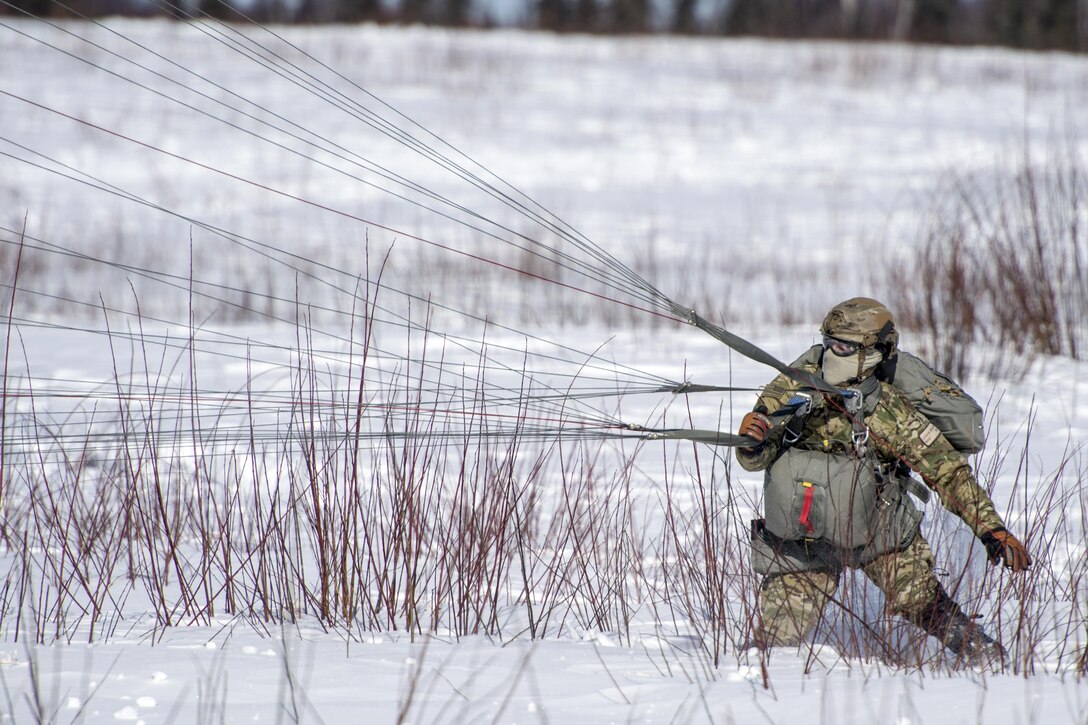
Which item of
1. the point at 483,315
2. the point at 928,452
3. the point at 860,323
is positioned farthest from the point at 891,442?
the point at 483,315

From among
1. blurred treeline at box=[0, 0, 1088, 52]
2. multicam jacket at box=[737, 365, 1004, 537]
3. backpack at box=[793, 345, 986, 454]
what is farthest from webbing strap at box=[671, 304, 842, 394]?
blurred treeline at box=[0, 0, 1088, 52]

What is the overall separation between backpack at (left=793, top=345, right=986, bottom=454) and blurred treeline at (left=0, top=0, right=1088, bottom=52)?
23.2m

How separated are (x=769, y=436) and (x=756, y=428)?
0.17m

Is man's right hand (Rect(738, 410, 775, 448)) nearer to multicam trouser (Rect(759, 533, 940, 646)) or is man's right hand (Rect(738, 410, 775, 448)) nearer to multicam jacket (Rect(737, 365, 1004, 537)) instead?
multicam jacket (Rect(737, 365, 1004, 537))

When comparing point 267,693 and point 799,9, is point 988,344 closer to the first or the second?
point 267,693

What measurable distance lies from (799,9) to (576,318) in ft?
100

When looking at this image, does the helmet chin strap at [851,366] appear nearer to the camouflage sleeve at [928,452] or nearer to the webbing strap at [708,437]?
the camouflage sleeve at [928,452]

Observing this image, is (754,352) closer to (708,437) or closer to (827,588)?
(708,437)

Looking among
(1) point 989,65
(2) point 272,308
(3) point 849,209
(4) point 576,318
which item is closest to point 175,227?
(2) point 272,308

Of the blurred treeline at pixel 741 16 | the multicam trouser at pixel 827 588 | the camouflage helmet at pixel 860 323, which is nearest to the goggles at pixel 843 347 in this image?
the camouflage helmet at pixel 860 323

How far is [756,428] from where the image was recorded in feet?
8.09

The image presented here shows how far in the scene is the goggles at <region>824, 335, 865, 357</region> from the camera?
2.56 metres

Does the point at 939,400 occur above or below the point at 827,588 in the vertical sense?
above

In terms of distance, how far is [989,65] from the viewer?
716 inches
